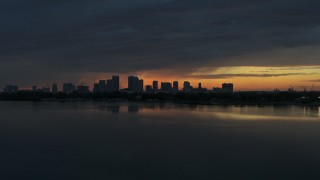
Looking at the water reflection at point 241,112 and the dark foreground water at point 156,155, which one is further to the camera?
the water reflection at point 241,112

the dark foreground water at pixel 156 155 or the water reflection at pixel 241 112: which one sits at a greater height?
the water reflection at pixel 241 112

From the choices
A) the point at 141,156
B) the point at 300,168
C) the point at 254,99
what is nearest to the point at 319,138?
the point at 300,168

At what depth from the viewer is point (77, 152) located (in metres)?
10.5

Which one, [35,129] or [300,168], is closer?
[300,168]

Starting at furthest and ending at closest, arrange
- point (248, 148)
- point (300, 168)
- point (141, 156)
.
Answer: point (248, 148)
point (141, 156)
point (300, 168)

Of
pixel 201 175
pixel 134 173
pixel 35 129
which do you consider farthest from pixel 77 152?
pixel 35 129

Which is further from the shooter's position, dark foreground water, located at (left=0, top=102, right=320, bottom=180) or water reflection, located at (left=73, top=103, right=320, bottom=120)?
Answer: water reflection, located at (left=73, top=103, right=320, bottom=120)

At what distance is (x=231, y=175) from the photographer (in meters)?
7.95

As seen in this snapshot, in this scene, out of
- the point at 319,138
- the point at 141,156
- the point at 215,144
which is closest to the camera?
the point at 141,156

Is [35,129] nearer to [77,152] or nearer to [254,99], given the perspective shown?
[77,152]

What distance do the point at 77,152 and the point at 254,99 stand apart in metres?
57.1

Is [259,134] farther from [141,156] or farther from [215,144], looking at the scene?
[141,156]

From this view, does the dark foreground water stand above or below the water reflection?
below

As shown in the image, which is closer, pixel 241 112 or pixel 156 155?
pixel 156 155
